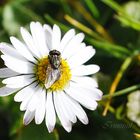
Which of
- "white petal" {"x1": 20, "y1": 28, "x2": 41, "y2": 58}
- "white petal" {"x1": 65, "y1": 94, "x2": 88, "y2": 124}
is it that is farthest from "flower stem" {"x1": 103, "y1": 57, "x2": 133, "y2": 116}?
"white petal" {"x1": 20, "y1": 28, "x2": 41, "y2": 58}

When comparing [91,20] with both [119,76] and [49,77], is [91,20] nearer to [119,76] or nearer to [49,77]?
[119,76]

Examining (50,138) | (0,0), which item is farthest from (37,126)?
(0,0)

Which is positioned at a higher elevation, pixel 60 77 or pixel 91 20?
pixel 91 20

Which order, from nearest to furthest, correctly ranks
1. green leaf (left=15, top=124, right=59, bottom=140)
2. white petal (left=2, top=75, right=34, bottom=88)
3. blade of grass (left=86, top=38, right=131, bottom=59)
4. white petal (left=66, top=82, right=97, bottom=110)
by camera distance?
white petal (left=2, top=75, right=34, bottom=88)
white petal (left=66, top=82, right=97, bottom=110)
green leaf (left=15, top=124, right=59, bottom=140)
blade of grass (left=86, top=38, right=131, bottom=59)

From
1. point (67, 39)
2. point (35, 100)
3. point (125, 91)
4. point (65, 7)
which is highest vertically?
point (65, 7)

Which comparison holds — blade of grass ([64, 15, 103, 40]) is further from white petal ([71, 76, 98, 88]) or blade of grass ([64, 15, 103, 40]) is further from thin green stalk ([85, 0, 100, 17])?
white petal ([71, 76, 98, 88])

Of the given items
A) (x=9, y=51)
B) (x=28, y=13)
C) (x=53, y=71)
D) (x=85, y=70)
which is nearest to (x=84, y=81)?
(x=85, y=70)

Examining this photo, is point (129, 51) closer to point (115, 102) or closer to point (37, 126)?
point (115, 102)
